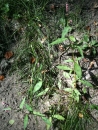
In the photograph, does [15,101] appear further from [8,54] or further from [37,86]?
[8,54]

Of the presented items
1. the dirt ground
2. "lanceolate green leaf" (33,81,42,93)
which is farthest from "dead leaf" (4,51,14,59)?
"lanceolate green leaf" (33,81,42,93)

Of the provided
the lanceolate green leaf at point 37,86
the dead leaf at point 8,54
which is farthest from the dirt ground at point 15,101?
the lanceolate green leaf at point 37,86

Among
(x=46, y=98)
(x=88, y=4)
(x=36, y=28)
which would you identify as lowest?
(x=46, y=98)

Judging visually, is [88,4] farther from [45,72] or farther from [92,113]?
[92,113]

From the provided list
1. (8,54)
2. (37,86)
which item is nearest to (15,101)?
(37,86)

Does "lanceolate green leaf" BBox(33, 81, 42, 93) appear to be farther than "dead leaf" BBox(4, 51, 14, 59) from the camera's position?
No

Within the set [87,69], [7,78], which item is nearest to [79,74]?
[87,69]

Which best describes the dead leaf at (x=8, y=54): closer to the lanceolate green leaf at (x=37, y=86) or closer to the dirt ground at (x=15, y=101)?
the dirt ground at (x=15, y=101)

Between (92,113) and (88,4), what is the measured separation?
4.24ft

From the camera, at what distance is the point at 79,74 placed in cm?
187

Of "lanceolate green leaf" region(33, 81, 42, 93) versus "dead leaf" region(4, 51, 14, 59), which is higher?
"dead leaf" region(4, 51, 14, 59)

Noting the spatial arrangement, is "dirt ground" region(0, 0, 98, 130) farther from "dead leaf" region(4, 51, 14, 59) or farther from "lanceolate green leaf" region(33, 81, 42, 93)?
"lanceolate green leaf" region(33, 81, 42, 93)

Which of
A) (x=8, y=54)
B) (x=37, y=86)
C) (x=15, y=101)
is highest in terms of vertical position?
(x=8, y=54)

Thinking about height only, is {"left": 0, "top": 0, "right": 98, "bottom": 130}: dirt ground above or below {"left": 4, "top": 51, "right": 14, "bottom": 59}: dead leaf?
below
